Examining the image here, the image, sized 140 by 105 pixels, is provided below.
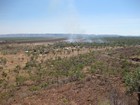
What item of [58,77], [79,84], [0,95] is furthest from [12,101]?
[58,77]

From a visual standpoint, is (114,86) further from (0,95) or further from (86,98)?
(0,95)

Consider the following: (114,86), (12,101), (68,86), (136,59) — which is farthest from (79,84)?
(136,59)

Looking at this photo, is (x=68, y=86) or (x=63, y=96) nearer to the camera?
(x=63, y=96)

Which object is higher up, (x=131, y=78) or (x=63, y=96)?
(x=131, y=78)

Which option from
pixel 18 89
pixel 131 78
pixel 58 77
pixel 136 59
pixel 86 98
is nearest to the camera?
pixel 131 78

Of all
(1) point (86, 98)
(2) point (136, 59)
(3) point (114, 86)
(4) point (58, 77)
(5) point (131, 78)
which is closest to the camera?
(5) point (131, 78)

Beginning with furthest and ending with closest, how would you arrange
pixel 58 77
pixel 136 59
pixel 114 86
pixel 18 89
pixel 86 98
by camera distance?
pixel 136 59 < pixel 58 77 < pixel 18 89 < pixel 114 86 < pixel 86 98

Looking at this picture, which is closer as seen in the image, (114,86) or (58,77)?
(114,86)

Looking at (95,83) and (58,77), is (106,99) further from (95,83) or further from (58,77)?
(58,77)

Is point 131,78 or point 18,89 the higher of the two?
point 131,78
